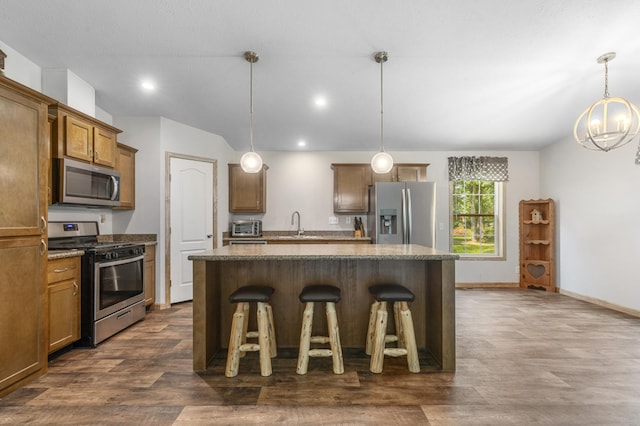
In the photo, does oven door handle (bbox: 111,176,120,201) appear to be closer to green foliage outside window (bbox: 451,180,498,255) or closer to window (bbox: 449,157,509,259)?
window (bbox: 449,157,509,259)

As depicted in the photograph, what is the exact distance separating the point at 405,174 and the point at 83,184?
418 centimetres

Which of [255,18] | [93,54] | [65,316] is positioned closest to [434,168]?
[255,18]

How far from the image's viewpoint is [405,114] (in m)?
4.23

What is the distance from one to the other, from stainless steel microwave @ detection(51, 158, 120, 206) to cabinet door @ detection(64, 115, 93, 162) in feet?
0.27

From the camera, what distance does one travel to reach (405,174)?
5125 mm

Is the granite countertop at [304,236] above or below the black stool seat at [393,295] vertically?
above

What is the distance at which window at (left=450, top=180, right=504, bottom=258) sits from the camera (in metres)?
5.53

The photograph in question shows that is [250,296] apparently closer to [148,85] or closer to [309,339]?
[309,339]

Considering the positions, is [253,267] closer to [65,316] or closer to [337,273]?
[337,273]

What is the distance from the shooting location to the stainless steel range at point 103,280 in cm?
286

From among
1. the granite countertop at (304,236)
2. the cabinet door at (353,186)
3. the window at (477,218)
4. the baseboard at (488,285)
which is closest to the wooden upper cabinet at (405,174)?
the cabinet door at (353,186)

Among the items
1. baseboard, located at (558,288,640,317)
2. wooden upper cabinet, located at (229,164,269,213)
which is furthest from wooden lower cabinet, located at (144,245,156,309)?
baseboard, located at (558,288,640,317)

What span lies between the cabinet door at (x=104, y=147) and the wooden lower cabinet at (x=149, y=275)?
110 cm

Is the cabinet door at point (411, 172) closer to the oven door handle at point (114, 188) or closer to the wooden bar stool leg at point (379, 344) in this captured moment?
the wooden bar stool leg at point (379, 344)
